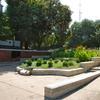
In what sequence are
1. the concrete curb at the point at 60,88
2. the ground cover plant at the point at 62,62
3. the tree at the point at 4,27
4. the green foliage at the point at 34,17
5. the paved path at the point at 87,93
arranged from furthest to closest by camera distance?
the green foliage at the point at 34,17 → the tree at the point at 4,27 → the ground cover plant at the point at 62,62 → the paved path at the point at 87,93 → the concrete curb at the point at 60,88

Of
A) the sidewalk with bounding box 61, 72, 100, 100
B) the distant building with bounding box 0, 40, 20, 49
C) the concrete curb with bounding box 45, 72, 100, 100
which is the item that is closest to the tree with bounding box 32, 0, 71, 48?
the distant building with bounding box 0, 40, 20, 49

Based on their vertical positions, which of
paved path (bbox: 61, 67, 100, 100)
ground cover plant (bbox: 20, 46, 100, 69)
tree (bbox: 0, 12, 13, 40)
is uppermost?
tree (bbox: 0, 12, 13, 40)

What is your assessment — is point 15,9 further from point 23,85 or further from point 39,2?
point 23,85

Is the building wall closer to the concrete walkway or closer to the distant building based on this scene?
the distant building

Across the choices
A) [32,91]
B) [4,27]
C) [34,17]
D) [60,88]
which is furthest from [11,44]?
[60,88]

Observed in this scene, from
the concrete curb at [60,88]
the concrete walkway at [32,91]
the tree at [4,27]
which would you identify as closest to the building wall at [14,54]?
the tree at [4,27]

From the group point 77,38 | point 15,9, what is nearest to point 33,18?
point 15,9

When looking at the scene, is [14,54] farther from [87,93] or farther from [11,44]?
[87,93]

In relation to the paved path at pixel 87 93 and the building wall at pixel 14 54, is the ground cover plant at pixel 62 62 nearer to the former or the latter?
the paved path at pixel 87 93

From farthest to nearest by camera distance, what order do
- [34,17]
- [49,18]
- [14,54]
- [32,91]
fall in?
[49,18] < [34,17] < [14,54] < [32,91]

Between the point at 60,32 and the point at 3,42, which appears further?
the point at 60,32

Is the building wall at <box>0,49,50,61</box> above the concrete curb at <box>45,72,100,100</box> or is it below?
above

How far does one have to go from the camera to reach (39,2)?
28.7 m

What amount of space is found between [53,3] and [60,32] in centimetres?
478
